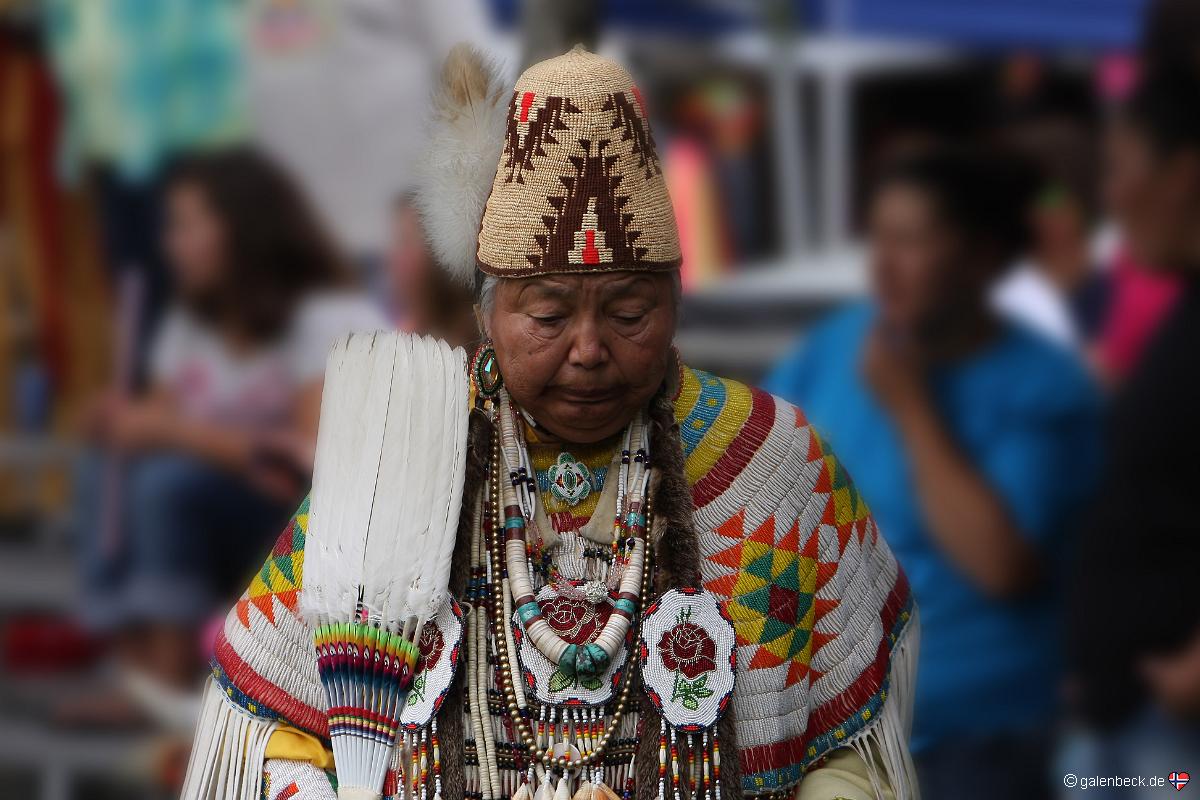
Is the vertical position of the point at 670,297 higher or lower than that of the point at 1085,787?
higher

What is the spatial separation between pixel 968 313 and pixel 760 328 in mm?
1529

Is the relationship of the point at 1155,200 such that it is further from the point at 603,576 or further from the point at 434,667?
the point at 434,667

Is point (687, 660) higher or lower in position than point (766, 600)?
lower

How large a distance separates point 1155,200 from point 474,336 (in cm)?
176

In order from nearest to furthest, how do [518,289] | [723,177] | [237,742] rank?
[518,289], [237,742], [723,177]

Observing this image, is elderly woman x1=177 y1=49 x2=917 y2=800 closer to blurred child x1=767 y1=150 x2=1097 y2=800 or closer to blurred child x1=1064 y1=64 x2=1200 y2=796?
blurred child x1=1064 y1=64 x2=1200 y2=796

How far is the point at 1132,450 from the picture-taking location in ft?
10.8

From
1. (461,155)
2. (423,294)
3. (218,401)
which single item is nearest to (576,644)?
(461,155)

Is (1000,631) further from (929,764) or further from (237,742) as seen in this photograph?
(237,742)

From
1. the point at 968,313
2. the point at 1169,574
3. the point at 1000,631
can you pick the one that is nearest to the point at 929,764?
the point at 1000,631

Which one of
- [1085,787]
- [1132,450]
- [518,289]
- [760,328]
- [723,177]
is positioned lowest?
[1085,787]

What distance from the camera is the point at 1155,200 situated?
3.58m

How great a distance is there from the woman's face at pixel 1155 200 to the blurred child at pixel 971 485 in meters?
0.32

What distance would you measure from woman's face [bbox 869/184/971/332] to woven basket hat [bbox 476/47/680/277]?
1658 mm
